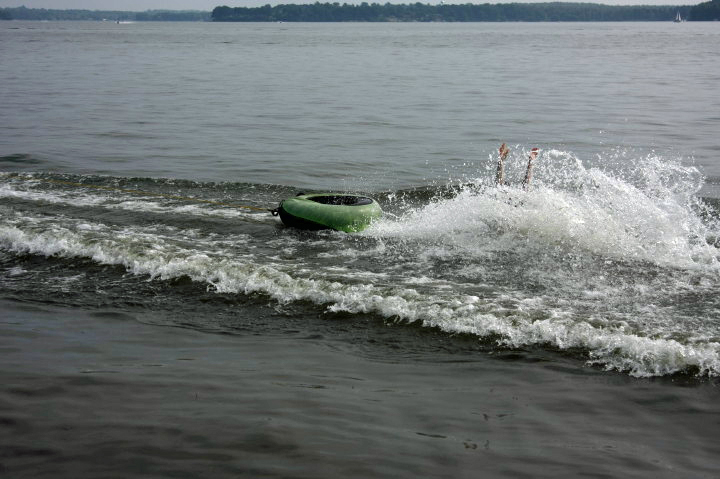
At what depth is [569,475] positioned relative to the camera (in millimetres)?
5750

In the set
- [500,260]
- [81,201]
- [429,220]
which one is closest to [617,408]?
[500,260]

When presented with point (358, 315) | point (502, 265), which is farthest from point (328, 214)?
point (358, 315)

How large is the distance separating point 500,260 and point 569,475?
19.7 feet

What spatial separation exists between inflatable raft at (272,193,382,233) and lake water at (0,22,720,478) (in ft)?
0.72

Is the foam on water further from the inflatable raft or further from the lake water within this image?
the inflatable raft

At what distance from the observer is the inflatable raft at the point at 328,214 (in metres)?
13.3

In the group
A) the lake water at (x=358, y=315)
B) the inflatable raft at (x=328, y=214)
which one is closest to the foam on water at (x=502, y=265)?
the lake water at (x=358, y=315)

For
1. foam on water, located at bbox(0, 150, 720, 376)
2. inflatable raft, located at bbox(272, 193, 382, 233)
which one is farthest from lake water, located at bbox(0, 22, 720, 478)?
inflatable raft, located at bbox(272, 193, 382, 233)

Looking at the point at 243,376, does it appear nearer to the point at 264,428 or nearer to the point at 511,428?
the point at 264,428

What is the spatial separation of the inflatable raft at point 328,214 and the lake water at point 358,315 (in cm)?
22

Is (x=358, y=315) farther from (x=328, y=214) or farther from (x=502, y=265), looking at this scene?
A: (x=328, y=214)

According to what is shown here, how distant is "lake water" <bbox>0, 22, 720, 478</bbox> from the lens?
6176mm

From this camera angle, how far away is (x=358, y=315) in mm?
9359

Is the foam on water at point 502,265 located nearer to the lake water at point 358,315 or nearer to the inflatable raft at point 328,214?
the lake water at point 358,315
